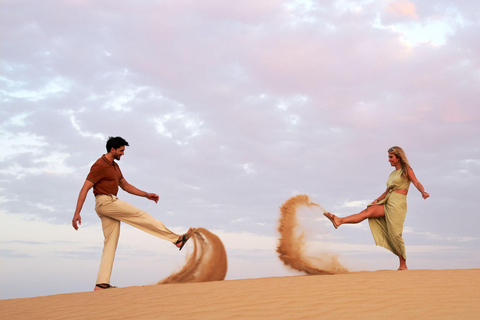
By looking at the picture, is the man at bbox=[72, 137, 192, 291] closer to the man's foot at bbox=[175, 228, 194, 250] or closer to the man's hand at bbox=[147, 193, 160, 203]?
the man's foot at bbox=[175, 228, 194, 250]

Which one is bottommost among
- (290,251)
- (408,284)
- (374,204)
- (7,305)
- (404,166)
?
(7,305)

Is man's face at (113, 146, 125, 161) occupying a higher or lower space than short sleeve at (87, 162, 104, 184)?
higher

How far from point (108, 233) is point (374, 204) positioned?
17.6 feet

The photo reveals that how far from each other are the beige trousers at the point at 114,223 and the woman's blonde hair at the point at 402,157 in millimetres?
4725

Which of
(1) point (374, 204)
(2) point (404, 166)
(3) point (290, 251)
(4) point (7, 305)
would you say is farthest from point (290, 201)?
(4) point (7, 305)

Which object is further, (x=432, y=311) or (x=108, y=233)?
(x=108, y=233)

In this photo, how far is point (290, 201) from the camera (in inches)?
403

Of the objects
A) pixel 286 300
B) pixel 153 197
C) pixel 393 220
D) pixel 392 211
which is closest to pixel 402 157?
pixel 392 211

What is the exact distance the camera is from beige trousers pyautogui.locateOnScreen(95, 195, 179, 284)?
29.5 ft

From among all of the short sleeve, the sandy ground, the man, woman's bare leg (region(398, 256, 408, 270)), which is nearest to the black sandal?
the man

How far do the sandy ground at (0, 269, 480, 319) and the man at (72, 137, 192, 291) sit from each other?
2.04 ft

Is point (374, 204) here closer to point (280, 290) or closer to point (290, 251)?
point (290, 251)

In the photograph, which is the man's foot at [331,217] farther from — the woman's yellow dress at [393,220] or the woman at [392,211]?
the woman's yellow dress at [393,220]

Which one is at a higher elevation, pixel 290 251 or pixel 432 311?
pixel 290 251
